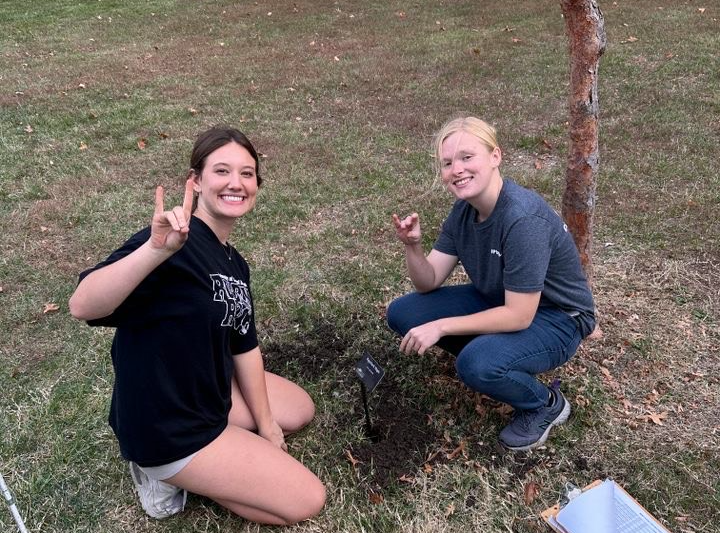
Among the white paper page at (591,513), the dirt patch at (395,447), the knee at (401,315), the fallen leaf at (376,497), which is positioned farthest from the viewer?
the knee at (401,315)

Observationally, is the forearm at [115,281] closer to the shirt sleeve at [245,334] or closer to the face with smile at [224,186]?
the face with smile at [224,186]

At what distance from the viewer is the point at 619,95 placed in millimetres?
6211

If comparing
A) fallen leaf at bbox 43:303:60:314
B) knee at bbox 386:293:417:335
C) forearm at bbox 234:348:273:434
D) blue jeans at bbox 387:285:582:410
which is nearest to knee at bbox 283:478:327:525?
forearm at bbox 234:348:273:434

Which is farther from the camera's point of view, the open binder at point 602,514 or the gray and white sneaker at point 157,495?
the gray and white sneaker at point 157,495

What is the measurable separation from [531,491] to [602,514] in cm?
26

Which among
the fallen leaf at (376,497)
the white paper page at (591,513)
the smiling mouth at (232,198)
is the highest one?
the smiling mouth at (232,198)

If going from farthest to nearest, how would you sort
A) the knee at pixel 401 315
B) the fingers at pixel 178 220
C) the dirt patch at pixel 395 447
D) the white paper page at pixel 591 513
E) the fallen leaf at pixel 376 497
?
the knee at pixel 401 315
the dirt patch at pixel 395 447
the fallen leaf at pixel 376 497
the white paper page at pixel 591 513
the fingers at pixel 178 220

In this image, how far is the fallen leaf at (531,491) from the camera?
7.40ft

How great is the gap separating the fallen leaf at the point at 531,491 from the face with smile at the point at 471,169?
1049 millimetres

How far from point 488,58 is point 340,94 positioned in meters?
2.12

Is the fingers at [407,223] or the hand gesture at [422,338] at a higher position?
the fingers at [407,223]

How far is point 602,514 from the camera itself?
6.91 feet

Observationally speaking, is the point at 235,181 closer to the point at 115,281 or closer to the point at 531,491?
the point at 115,281

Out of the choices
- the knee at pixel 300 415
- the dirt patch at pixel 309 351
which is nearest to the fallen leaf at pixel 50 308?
the dirt patch at pixel 309 351
